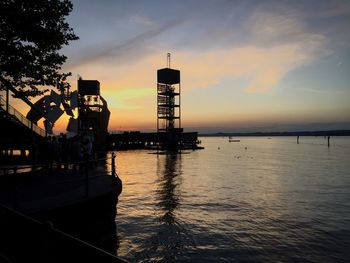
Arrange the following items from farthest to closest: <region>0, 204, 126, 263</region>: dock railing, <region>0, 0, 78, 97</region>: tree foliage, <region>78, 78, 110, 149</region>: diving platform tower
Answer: <region>78, 78, 110, 149</region>: diving platform tower < <region>0, 0, 78, 97</region>: tree foliage < <region>0, 204, 126, 263</region>: dock railing

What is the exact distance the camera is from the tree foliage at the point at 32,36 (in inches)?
598

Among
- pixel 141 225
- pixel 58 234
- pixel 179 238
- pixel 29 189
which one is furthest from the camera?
pixel 141 225

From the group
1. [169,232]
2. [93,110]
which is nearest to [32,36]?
[169,232]

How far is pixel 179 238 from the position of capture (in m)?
17.4

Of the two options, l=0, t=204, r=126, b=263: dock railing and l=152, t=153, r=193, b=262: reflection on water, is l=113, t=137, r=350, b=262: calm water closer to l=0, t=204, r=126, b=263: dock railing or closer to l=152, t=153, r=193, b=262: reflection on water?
l=152, t=153, r=193, b=262: reflection on water

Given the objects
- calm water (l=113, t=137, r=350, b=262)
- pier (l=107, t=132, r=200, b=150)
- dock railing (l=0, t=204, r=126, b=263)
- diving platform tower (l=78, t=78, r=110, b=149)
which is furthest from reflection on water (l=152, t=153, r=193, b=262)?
pier (l=107, t=132, r=200, b=150)

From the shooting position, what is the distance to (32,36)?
15836mm

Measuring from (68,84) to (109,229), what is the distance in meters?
8.50

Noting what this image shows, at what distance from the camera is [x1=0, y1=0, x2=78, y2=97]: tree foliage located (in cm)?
1519

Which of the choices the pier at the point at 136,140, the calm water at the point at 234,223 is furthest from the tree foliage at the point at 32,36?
the pier at the point at 136,140

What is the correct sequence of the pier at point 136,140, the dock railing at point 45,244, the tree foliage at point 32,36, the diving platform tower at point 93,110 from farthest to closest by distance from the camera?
the pier at point 136,140
the diving platform tower at point 93,110
the tree foliage at point 32,36
the dock railing at point 45,244

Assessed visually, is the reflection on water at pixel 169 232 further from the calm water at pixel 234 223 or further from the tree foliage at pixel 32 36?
Answer: the tree foliage at pixel 32 36

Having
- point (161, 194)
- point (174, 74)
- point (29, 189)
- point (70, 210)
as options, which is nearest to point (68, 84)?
point (29, 189)

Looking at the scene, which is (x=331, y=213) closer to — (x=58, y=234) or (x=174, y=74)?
(x=58, y=234)
